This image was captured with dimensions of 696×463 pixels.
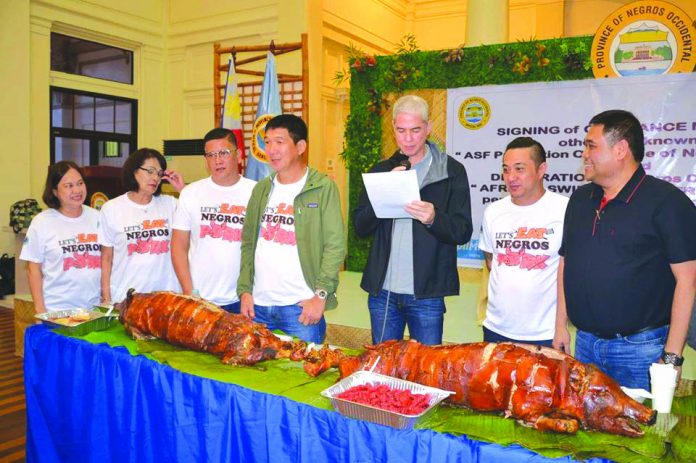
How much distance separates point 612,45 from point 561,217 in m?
3.10

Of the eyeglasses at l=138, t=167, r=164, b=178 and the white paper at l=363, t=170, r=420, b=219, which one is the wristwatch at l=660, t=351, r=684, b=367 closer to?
the white paper at l=363, t=170, r=420, b=219

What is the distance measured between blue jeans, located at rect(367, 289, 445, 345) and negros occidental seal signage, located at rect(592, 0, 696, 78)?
11.0 feet

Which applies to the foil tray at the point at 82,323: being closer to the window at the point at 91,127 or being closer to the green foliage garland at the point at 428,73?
the green foliage garland at the point at 428,73

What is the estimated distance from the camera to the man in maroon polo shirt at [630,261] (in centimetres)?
184

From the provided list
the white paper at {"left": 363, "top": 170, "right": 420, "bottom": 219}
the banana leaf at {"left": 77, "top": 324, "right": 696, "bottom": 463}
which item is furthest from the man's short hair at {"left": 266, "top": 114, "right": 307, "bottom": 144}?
the banana leaf at {"left": 77, "top": 324, "right": 696, "bottom": 463}

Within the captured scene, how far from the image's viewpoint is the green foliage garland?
16.8 feet

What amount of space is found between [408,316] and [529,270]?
51 cm

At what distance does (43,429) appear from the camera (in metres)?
2.44

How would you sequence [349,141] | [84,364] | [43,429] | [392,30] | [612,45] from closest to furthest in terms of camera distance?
[84,364]
[43,429]
[612,45]
[349,141]
[392,30]

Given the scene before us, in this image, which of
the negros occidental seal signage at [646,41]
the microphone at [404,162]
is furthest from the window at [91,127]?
the microphone at [404,162]

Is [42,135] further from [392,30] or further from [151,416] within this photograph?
[151,416]

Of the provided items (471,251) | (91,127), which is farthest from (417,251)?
(91,127)

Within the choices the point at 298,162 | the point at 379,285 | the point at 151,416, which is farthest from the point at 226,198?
the point at 151,416

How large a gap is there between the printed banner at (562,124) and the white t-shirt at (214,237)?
3179 mm
